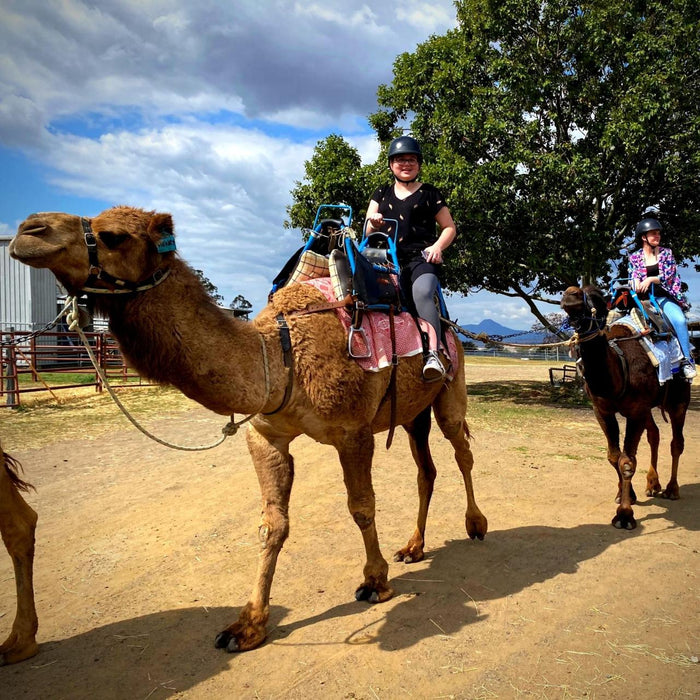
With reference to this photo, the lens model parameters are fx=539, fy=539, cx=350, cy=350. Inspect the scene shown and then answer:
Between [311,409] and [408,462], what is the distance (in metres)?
4.59

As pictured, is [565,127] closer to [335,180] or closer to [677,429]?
[335,180]

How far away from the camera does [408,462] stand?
7.52 m

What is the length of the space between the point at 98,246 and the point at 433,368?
228 cm

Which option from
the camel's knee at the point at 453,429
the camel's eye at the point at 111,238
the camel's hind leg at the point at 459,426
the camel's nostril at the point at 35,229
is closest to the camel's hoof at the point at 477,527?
the camel's hind leg at the point at 459,426

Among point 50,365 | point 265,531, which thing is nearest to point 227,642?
point 265,531

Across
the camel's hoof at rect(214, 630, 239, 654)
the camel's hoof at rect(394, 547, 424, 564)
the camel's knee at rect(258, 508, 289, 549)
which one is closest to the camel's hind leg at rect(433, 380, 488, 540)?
the camel's hoof at rect(394, 547, 424, 564)

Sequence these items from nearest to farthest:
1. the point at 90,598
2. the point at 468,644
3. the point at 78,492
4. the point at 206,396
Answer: the point at 206,396
the point at 468,644
the point at 90,598
the point at 78,492

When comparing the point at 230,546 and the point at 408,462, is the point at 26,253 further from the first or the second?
the point at 408,462

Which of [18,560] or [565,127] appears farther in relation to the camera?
[565,127]

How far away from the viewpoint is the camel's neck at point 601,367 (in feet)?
17.7

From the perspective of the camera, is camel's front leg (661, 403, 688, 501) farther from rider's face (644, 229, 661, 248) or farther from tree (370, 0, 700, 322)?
tree (370, 0, 700, 322)

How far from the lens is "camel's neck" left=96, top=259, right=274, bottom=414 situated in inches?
101

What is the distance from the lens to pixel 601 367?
17.7 ft

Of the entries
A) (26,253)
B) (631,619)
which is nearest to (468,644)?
(631,619)
